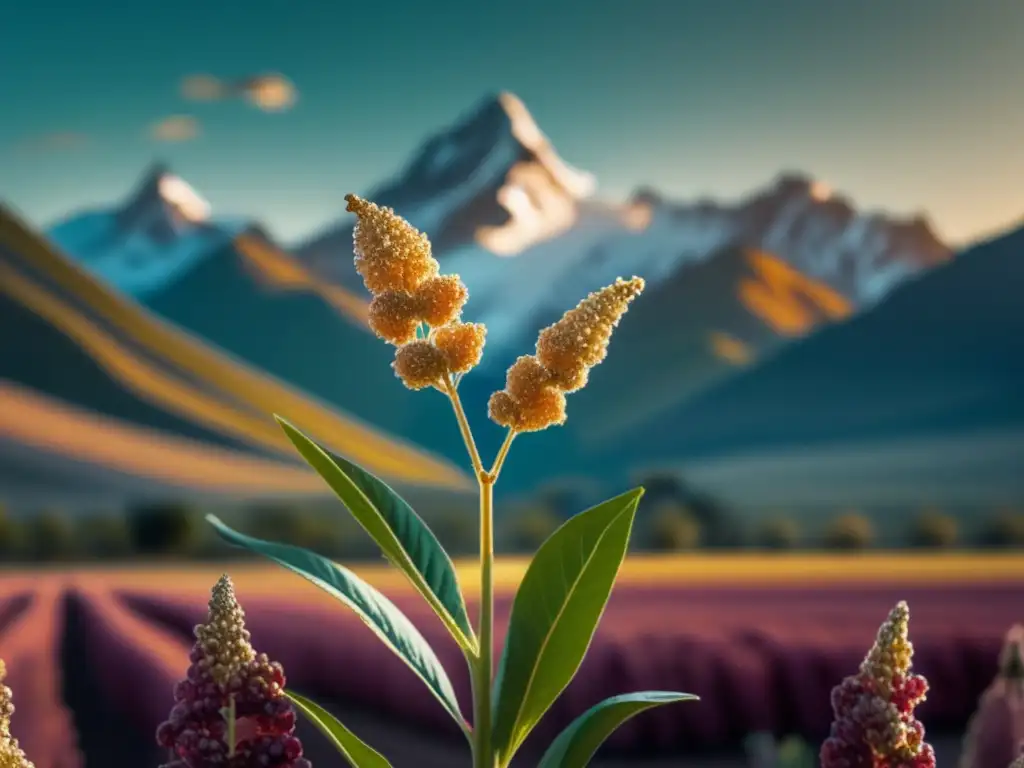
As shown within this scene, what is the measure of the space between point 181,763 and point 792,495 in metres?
6.21

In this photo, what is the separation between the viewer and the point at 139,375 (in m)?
7.76

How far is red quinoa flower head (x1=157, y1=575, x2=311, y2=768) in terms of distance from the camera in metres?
0.52

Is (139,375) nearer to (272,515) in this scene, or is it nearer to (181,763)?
(272,515)

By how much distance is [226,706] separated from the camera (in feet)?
1.73

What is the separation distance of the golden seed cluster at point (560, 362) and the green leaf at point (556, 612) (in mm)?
71

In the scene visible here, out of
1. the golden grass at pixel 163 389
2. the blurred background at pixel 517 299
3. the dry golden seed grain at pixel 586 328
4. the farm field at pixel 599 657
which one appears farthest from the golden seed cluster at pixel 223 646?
the golden grass at pixel 163 389

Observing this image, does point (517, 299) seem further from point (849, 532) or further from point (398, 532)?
point (398, 532)

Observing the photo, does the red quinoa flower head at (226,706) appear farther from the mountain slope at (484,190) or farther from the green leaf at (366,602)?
the mountain slope at (484,190)

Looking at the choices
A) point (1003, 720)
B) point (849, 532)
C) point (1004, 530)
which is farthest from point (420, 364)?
point (1004, 530)

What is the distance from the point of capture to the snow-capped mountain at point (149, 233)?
609 cm

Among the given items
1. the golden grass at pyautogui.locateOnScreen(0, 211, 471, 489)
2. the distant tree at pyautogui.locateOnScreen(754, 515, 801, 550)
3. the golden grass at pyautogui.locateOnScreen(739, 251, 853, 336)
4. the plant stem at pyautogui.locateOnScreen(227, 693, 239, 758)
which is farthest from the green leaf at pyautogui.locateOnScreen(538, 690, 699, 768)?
the golden grass at pyautogui.locateOnScreen(739, 251, 853, 336)

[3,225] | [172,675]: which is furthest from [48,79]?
[172,675]

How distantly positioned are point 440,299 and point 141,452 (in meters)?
6.79

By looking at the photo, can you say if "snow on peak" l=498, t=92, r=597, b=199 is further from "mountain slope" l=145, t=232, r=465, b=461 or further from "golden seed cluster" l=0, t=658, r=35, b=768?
"golden seed cluster" l=0, t=658, r=35, b=768
